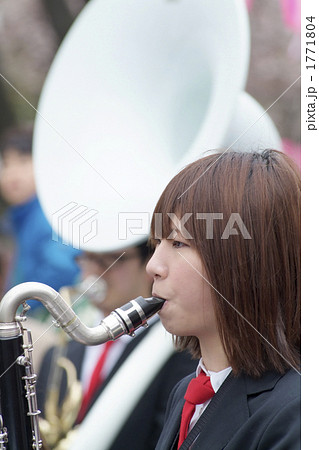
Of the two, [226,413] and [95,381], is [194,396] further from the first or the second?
[95,381]

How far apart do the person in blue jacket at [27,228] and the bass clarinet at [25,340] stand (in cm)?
61

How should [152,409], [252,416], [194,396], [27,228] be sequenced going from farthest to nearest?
[27,228], [152,409], [194,396], [252,416]

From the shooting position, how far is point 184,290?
79 cm

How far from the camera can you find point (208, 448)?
2.43 ft

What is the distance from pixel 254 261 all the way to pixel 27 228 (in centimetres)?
94

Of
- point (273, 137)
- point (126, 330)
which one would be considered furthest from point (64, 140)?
point (126, 330)

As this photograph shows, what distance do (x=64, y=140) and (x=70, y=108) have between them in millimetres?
78

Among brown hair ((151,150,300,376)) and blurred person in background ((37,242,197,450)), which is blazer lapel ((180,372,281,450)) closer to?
brown hair ((151,150,300,376))

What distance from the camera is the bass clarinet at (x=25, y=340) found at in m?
0.83

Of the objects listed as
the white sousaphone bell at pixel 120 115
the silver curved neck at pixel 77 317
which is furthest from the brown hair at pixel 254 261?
the white sousaphone bell at pixel 120 115

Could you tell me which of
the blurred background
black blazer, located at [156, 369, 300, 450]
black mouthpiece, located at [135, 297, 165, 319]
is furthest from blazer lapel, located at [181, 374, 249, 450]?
the blurred background

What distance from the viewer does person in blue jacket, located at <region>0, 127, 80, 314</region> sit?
150cm

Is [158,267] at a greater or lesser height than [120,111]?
lesser

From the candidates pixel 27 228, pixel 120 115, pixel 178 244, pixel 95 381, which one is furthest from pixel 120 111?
pixel 95 381
